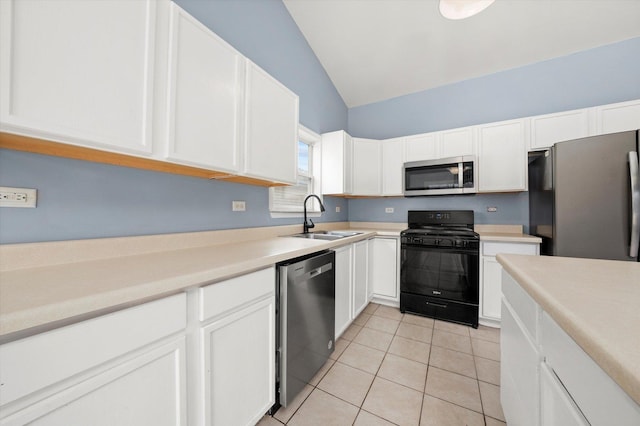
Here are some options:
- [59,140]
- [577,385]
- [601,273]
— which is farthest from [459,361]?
[59,140]

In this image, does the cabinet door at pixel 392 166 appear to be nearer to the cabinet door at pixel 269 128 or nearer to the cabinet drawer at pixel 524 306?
the cabinet door at pixel 269 128

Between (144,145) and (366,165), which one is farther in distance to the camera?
(366,165)

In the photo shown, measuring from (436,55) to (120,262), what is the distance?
12.3ft

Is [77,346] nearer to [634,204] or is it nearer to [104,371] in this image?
[104,371]

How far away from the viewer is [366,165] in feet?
11.0

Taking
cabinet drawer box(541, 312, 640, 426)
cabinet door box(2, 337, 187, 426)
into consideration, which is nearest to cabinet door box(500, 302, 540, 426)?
cabinet drawer box(541, 312, 640, 426)

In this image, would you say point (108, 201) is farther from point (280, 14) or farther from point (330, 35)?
point (330, 35)

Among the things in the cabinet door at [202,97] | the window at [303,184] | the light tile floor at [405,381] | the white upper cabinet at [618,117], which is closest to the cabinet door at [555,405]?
the light tile floor at [405,381]

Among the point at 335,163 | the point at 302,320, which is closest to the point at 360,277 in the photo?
the point at 302,320

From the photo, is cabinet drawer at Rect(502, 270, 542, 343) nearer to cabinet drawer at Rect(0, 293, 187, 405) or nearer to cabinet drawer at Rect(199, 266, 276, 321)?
cabinet drawer at Rect(199, 266, 276, 321)

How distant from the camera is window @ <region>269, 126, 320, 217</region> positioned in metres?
2.46

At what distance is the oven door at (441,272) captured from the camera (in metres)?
2.43

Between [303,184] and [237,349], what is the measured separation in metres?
2.14

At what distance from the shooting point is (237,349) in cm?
108
